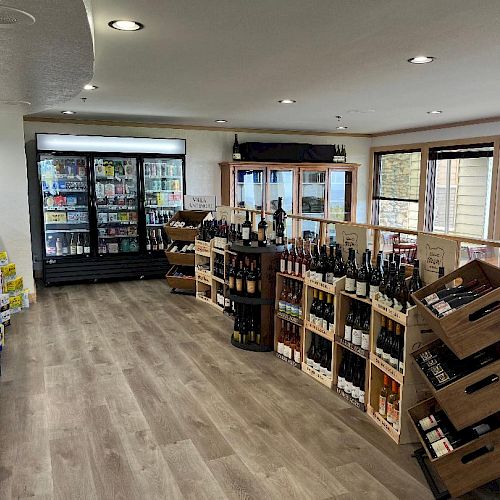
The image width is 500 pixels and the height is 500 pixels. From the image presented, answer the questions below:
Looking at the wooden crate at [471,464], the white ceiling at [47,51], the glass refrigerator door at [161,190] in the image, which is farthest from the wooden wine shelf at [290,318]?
the glass refrigerator door at [161,190]

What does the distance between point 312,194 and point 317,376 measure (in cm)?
541

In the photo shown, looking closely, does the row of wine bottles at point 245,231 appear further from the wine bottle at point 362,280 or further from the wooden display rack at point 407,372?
the wooden display rack at point 407,372

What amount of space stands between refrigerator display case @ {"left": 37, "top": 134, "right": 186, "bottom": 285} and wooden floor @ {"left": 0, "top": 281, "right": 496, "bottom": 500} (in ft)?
8.01

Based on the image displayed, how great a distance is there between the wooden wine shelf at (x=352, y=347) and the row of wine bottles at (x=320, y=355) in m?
0.29

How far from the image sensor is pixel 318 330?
156 inches

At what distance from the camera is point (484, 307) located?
2.45 metres

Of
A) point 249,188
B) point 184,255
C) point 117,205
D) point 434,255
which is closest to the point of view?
point 434,255

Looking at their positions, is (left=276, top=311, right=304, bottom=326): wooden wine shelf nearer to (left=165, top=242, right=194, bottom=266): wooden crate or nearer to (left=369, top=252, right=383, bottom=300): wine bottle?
(left=369, top=252, right=383, bottom=300): wine bottle

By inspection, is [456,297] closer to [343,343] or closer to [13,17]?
[343,343]

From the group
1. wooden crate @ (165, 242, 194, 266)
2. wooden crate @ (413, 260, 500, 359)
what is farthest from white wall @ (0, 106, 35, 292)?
wooden crate @ (413, 260, 500, 359)

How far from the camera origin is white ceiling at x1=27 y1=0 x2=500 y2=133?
2.64m

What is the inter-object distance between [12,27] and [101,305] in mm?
4755

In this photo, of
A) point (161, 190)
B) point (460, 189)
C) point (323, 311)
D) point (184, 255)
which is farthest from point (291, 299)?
point (460, 189)

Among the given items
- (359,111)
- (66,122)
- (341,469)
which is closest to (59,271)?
(66,122)
